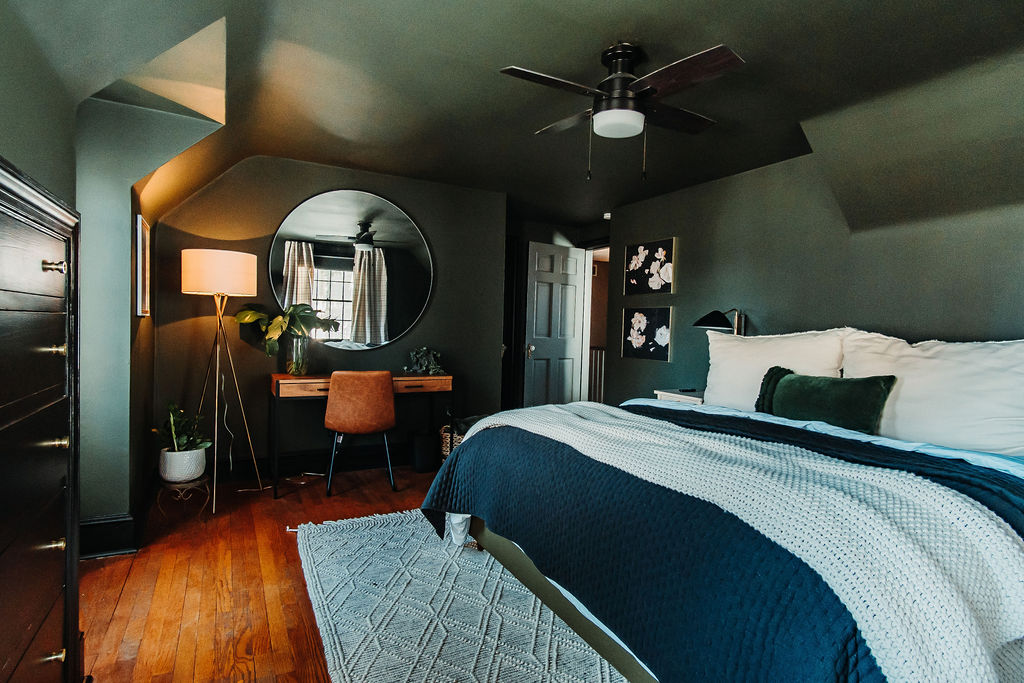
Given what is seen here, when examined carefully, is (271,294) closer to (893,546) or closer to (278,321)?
(278,321)

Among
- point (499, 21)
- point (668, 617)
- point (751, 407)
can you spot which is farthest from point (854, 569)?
point (499, 21)

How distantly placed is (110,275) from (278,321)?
1.17 m

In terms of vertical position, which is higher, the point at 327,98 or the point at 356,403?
the point at 327,98

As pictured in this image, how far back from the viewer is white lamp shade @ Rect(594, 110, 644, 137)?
223cm

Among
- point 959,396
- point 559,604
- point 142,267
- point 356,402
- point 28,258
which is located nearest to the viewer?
point 28,258

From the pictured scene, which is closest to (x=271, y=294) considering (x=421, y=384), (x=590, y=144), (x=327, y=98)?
(x=421, y=384)

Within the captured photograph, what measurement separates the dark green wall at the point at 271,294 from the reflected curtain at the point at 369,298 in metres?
0.14

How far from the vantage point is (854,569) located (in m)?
1.09

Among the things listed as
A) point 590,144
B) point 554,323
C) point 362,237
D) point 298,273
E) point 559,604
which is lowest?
point 559,604

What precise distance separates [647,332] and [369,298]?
7.78 feet

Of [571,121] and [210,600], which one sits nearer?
[210,600]

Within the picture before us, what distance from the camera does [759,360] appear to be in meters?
3.03

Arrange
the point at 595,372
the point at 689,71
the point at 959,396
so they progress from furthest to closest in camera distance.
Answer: the point at 595,372
the point at 959,396
the point at 689,71

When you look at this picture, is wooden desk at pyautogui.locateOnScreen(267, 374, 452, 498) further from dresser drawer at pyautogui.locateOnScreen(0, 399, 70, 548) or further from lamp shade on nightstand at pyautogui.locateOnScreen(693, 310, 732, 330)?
dresser drawer at pyautogui.locateOnScreen(0, 399, 70, 548)
